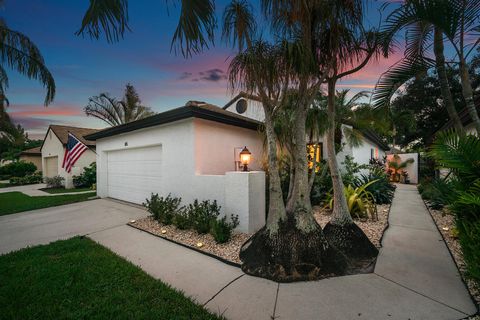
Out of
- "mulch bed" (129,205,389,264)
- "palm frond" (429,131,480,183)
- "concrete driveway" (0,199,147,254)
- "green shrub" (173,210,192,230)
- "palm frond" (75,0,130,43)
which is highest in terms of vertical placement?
"palm frond" (75,0,130,43)

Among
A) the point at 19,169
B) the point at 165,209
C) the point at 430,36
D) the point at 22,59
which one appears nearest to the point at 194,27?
the point at 165,209

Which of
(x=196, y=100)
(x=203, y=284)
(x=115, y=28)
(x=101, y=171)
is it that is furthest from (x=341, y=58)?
(x=101, y=171)

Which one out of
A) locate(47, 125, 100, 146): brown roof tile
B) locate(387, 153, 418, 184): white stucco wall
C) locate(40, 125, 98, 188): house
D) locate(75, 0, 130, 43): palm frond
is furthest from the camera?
locate(47, 125, 100, 146): brown roof tile

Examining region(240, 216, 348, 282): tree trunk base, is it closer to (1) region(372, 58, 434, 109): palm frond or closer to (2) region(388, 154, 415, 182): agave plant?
(1) region(372, 58, 434, 109): palm frond

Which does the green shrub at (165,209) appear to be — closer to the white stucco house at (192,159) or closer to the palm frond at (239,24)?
the white stucco house at (192,159)

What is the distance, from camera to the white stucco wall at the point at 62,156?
14.8 meters

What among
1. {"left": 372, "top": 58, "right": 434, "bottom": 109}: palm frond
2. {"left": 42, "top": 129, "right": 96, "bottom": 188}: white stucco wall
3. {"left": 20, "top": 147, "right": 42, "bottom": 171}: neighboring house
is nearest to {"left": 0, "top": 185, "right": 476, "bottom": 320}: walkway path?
{"left": 372, "top": 58, "right": 434, "bottom": 109}: palm frond

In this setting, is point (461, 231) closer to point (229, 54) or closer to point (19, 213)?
point (229, 54)

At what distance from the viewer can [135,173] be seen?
7.94 metres

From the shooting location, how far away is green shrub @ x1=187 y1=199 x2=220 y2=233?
15.6 ft

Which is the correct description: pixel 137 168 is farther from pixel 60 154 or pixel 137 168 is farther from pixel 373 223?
pixel 60 154

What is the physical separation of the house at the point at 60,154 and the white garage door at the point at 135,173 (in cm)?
709

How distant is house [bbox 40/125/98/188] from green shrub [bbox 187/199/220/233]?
13.2 meters

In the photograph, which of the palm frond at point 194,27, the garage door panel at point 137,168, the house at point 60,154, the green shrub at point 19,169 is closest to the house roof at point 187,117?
the garage door panel at point 137,168
